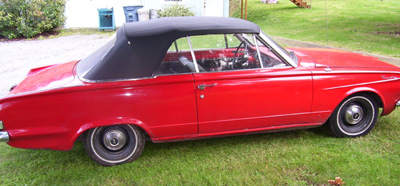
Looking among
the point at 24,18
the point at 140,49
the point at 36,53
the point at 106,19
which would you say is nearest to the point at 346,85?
the point at 140,49

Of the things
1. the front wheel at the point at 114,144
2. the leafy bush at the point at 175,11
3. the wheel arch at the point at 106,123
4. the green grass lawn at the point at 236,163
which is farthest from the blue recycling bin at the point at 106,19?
the wheel arch at the point at 106,123

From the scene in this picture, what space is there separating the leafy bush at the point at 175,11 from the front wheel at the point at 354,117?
32.7ft

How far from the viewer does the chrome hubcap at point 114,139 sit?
324cm

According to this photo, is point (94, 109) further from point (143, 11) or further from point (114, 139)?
point (143, 11)

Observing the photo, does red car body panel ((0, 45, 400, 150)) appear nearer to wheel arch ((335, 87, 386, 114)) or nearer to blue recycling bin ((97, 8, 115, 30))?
wheel arch ((335, 87, 386, 114))

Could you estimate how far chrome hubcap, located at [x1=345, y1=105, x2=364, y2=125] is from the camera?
3.67 m

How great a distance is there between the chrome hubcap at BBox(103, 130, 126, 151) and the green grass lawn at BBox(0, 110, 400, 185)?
0.22 m

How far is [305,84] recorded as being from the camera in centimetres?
339

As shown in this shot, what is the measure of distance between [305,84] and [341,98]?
0.49 metres

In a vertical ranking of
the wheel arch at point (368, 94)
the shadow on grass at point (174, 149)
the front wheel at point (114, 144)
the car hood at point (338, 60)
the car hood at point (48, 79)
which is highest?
the car hood at point (338, 60)

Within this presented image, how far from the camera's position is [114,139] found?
10.7 ft

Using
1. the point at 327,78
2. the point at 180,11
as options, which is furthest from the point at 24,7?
the point at 327,78

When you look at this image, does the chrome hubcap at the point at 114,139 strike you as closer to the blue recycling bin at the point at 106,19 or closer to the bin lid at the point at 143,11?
the bin lid at the point at 143,11

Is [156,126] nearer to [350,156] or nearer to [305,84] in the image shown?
[305,84]
